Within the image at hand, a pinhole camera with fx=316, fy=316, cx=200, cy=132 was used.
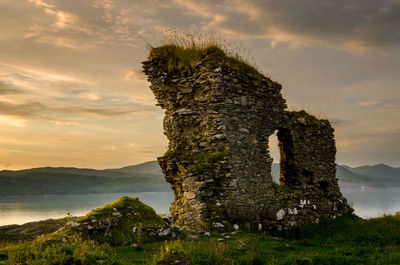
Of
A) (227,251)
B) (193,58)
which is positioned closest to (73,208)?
(193,58)

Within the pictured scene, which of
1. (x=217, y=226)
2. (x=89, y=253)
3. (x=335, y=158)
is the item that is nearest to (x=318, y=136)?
(x=335, y=158)

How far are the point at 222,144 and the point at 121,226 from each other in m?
4.95

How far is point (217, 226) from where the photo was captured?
11.2 meters

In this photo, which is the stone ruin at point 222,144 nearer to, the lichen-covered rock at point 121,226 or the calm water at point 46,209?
the lichen-covered rock at point 121,226

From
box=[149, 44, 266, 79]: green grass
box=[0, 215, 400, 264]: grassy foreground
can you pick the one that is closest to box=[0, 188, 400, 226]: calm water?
box=[0, 215, 400, 264]: grassy foreground

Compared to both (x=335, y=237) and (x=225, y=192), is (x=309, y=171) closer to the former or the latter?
(x=335, y=237)

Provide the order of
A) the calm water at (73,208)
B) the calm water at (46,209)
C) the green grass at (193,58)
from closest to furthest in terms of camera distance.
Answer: the green grass at (193,58) → the calm water at (73,208) → the calm water at (46,209)

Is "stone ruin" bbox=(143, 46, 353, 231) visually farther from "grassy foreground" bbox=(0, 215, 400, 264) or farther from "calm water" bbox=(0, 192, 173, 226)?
"calm water" bbox=(0, 192, 173, 226)

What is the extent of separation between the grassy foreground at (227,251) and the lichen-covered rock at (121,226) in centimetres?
54

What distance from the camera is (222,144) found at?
12.2 m

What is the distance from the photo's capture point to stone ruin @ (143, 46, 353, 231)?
1191 centimetres

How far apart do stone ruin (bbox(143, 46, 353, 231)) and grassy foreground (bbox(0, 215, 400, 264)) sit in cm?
129

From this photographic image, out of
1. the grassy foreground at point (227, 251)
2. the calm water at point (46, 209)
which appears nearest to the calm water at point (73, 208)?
the calm water at point (46, 209)

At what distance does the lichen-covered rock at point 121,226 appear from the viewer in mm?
8547
